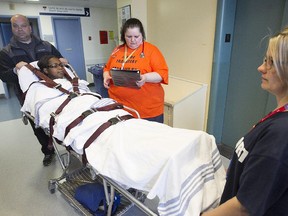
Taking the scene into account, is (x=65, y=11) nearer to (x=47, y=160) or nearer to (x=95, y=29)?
(x=95, y=29)

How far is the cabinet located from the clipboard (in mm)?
704

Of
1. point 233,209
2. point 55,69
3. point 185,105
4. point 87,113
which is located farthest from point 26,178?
point 233,209

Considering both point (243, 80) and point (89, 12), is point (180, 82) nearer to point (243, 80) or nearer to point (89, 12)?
point (243, 80)

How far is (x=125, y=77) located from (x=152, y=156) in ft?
2.55

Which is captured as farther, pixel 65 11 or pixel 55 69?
pixel 65 11

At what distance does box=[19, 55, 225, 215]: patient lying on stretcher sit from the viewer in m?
0.80

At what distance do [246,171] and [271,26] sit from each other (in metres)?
1.78

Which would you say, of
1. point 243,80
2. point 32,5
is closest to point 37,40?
point 243,80

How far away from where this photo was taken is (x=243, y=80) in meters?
2.17

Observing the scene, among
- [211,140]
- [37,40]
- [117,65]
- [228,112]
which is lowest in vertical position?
[228,112]

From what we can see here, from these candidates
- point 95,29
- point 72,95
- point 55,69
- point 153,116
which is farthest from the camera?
point 95,29

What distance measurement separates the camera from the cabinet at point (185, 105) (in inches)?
86.5

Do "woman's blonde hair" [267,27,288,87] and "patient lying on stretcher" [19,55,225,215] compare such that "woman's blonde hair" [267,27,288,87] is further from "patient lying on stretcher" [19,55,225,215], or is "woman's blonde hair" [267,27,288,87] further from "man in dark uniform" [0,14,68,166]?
"man in dark uniform" [0,14,68,166]

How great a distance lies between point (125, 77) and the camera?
1.50 meters
